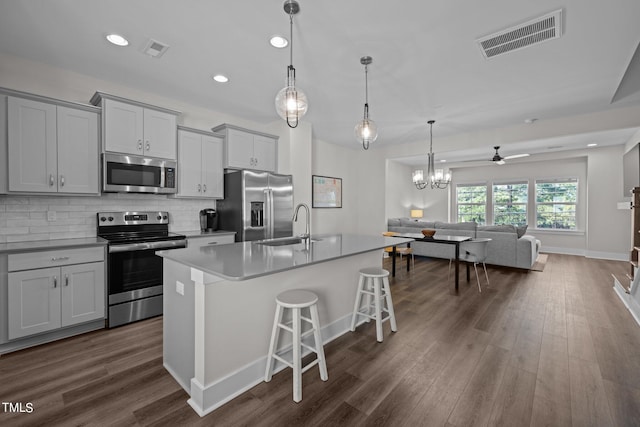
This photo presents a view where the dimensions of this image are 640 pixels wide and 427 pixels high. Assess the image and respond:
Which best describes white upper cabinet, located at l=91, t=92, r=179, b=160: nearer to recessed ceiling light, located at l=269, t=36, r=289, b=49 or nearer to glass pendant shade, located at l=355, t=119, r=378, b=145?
recessed ceiling light, located at l=269, t=36, r=289, b=49

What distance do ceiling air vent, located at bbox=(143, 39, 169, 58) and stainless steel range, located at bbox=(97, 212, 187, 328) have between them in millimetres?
1818

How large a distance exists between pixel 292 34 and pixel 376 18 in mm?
706

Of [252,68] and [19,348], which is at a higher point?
[252,68]

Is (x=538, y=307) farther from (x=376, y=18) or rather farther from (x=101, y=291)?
(x=101, y=291)

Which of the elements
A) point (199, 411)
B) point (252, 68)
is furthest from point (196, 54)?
point (199, 411)

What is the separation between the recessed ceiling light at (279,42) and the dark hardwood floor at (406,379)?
2733 mm

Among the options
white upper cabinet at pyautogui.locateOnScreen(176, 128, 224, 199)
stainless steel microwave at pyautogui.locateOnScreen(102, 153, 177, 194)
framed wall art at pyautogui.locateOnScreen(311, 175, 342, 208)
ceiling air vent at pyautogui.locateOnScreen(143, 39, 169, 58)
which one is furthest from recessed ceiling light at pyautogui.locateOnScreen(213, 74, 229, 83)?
framed wall art at pyautogui.locateOnScreen(311, 175, 342, 208)

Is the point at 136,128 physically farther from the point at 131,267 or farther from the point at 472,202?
the point at 472,202

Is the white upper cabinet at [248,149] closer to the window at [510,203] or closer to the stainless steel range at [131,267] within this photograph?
the stainless steel range at [131,267]

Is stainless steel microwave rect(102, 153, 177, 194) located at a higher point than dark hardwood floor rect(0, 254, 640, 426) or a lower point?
higher

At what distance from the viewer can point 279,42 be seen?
2.52 metres

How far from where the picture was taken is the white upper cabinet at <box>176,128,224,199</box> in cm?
367

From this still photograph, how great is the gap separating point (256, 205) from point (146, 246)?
1.49 m

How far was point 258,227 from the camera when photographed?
4090 millimetres
